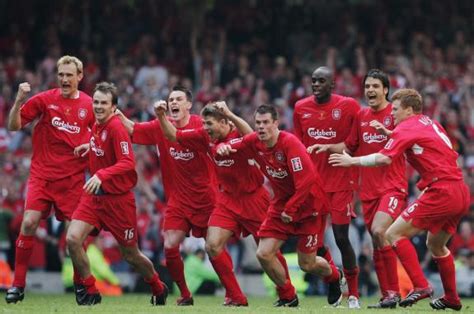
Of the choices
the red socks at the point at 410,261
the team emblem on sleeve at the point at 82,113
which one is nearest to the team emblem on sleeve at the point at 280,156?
the red socks at the point at 410,261

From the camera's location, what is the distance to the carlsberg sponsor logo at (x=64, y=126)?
16.5m

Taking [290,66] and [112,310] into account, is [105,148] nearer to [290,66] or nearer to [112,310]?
[112,310]

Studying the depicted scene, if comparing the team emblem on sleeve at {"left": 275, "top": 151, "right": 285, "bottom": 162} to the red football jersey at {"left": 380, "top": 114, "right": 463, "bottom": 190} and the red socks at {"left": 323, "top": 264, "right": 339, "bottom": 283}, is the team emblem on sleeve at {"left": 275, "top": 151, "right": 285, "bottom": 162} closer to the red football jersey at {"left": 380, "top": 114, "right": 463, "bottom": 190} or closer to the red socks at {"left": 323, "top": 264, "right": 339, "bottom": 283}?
the red football jersey at {"left": 380, "top": 114, "right": 463, "bottom": 190}

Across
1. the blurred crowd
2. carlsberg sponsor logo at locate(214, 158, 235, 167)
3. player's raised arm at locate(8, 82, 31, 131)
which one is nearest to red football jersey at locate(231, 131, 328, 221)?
carlsberg sponsor logo at locate(214, 158, 235, 167)

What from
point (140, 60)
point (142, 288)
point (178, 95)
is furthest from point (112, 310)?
point (140, 60)

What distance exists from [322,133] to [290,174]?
1.25 meters

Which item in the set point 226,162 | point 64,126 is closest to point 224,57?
point 64,126

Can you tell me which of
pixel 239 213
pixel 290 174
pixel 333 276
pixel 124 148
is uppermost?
pixel 124 148

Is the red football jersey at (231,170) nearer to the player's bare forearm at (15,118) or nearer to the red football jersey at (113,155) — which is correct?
the red football jersey at (113,155)

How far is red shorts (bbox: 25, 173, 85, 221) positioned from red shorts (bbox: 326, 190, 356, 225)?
308 cm

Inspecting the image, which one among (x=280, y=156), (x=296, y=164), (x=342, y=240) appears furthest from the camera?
(x=342, y=240)

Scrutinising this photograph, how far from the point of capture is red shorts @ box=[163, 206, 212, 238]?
16.7 m

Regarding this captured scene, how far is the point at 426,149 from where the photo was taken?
1473 centimetres

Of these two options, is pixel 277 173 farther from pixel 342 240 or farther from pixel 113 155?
pixel 113 155
